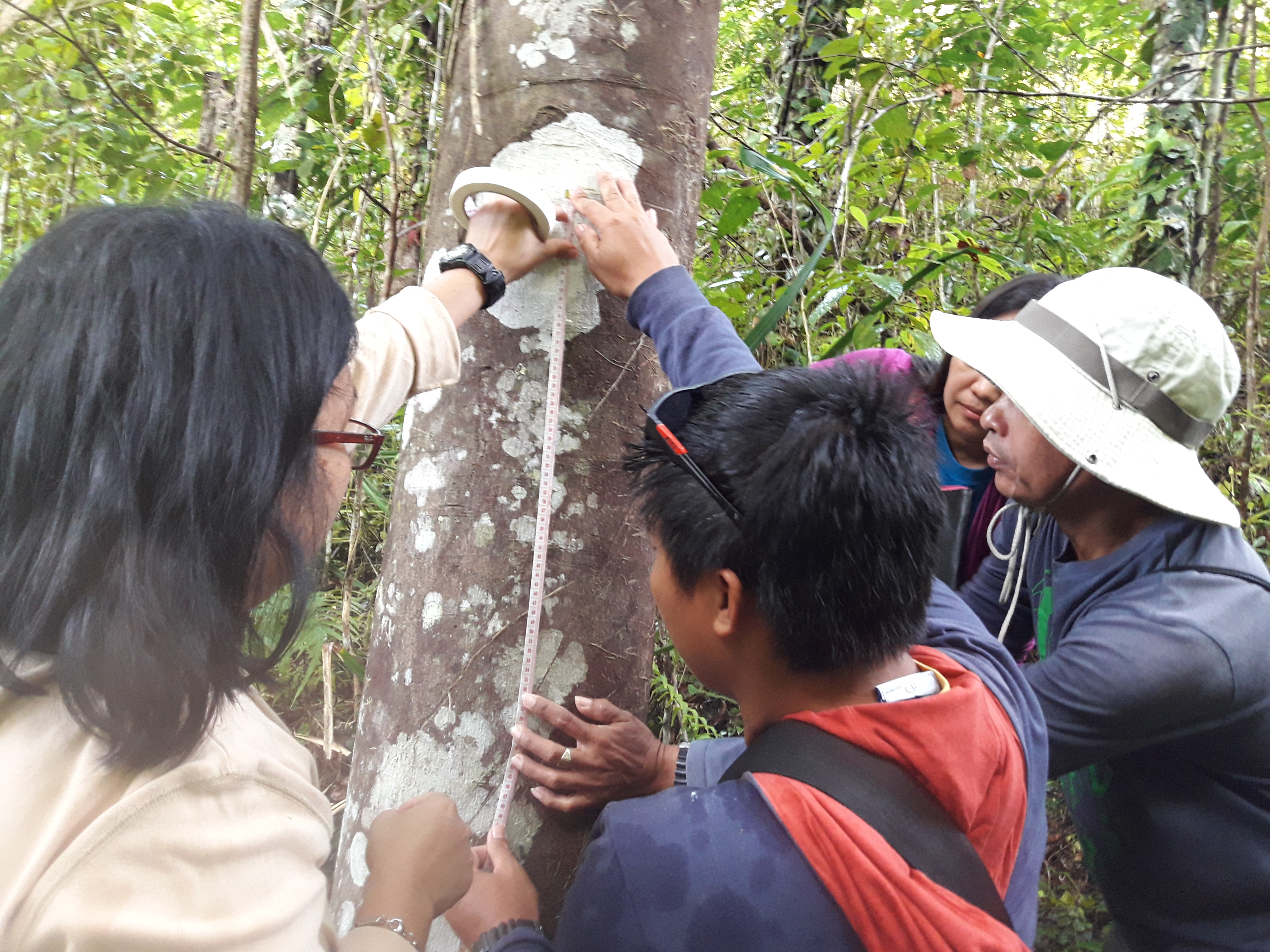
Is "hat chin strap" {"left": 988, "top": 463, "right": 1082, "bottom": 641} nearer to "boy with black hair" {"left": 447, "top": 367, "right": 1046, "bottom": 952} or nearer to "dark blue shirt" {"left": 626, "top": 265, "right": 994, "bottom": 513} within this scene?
"boy with black hair" {"left": 447, "top": 367, "right": 1046, "bottom": 952}

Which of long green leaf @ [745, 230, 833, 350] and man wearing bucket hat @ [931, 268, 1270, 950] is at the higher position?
long green leaf @ [745, 230, 833, 350]

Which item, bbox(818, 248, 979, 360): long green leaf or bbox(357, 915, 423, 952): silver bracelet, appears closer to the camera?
bbox(357, 915, 423, 952): silver bracelet

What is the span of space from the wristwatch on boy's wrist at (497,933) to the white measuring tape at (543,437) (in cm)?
14

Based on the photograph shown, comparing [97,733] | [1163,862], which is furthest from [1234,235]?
[97,733]

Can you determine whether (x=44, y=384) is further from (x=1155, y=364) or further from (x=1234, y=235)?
(x=1234, y=235)

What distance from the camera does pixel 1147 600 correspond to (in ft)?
5.10

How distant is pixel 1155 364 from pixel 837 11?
13.0ft

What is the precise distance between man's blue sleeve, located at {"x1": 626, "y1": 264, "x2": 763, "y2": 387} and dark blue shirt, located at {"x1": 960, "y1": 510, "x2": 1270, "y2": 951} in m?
0.84

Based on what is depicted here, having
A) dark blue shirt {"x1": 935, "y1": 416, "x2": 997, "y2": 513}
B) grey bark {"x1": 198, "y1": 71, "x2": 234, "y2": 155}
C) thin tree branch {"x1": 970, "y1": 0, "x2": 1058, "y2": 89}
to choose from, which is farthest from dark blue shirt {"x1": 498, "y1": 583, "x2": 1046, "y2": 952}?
thin tree branch {"x1": 970, "y1": 0, "x2": 1058, "y2": 89}

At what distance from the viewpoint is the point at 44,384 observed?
857 mm

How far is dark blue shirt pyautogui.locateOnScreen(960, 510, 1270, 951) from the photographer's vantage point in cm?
148

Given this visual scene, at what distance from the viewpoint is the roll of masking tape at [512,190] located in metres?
1.36

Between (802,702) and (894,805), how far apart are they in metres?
0.19

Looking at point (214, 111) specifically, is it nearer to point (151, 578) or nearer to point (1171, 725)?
point (151, 578)
